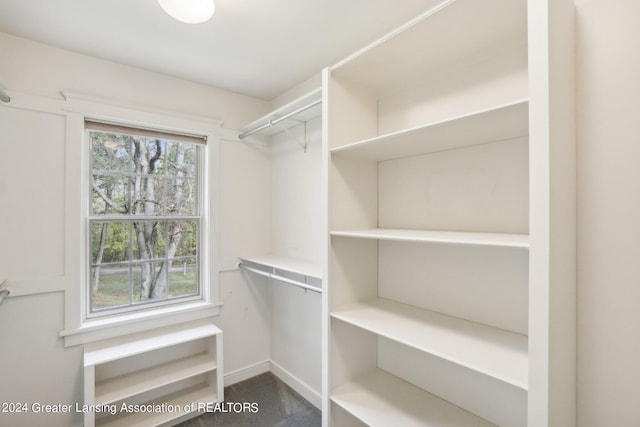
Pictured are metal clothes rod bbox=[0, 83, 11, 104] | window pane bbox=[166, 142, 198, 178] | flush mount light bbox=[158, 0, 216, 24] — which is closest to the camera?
flush mount light bbox=[158, 0, 216, 24]

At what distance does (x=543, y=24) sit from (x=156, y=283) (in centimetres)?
279

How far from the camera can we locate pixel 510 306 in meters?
1.22

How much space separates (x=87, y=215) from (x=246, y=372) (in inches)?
72.9

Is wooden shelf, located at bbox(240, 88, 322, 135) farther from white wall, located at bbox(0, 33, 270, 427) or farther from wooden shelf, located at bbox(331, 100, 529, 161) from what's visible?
white wall, located at bbox(0, 33, 270, 427)

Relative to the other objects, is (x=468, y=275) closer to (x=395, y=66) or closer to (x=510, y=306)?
(x=510, y=306)

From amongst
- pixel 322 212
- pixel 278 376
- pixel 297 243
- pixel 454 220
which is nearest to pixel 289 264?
pixel 297 243

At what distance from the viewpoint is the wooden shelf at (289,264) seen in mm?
1958

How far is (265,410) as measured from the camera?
2.25 meters

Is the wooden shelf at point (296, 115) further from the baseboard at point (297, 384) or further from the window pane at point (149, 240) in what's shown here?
the baseboard at point (297, 384)

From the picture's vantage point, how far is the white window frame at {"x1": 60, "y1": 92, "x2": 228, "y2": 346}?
195 centimetres

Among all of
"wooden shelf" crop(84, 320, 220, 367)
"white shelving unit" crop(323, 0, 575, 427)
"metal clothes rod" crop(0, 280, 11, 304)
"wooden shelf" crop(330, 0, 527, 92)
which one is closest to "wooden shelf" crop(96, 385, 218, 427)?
"wooden shelf" crop(84, 320, 220, 367)

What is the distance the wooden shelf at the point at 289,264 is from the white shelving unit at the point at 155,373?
64 cm

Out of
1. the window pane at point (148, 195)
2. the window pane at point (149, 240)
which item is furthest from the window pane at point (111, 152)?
the window pane at point (149, 240)

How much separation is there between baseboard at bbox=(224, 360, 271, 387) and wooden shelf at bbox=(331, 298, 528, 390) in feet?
5.38
